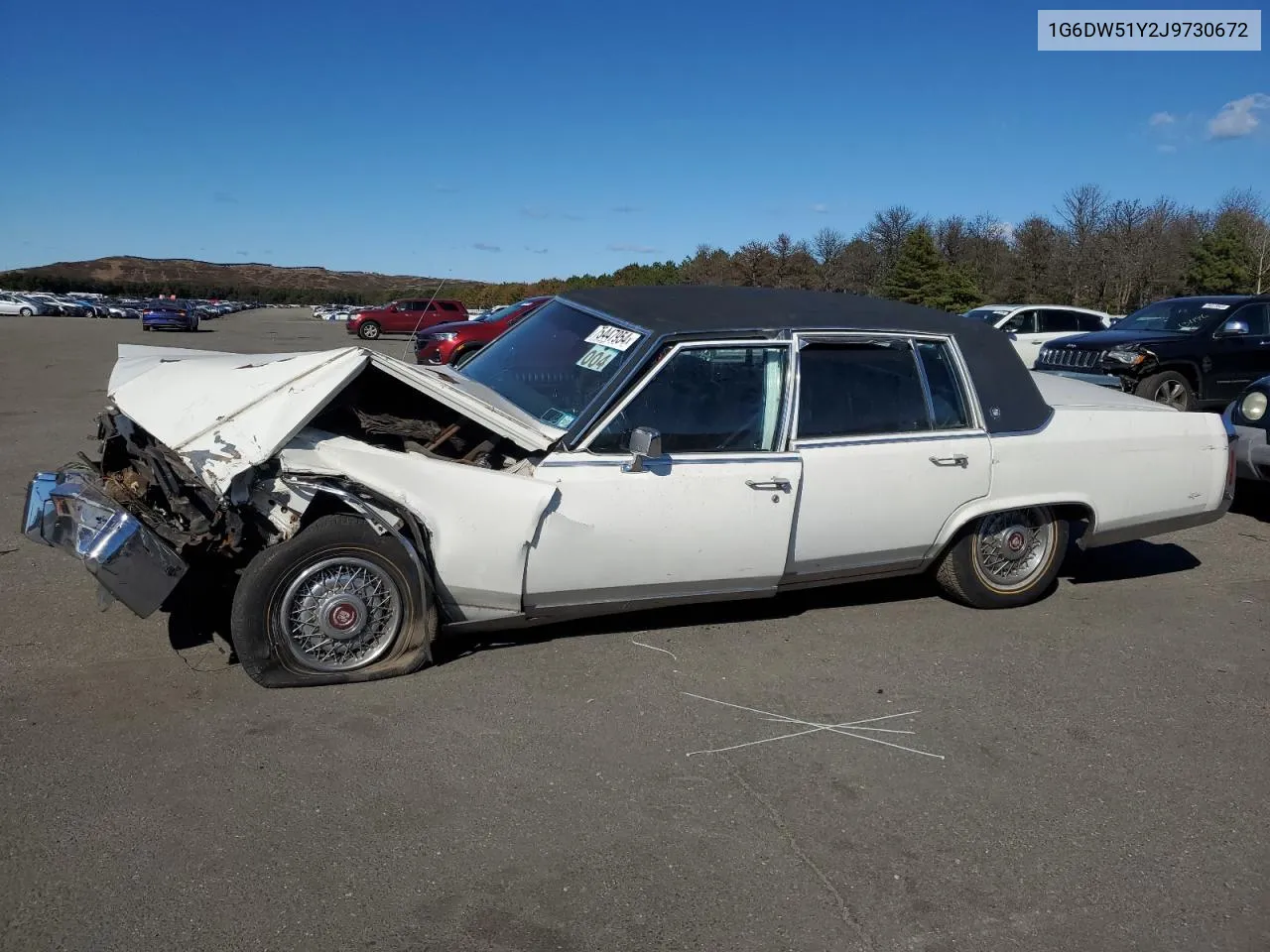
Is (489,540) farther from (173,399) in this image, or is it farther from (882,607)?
(882,607)

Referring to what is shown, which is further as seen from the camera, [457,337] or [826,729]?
[457,337]

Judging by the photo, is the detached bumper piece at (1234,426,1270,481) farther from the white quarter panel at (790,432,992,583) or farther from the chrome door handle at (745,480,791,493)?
the chrome door handle at (745,480,791,493)

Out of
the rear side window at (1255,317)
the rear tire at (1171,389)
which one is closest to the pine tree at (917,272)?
the rear side window at (1255,317)

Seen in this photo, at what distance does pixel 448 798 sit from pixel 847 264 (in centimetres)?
3978

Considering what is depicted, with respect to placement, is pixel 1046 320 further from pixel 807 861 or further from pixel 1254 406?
pixel 807 861

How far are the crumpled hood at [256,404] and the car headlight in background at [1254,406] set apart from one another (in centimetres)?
625

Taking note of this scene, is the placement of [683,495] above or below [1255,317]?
below

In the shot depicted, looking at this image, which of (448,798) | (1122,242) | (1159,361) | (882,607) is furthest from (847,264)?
(448,798)

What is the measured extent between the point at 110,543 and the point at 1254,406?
26.3 ft

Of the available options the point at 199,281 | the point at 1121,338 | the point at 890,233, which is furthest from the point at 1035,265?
the point at 199,281

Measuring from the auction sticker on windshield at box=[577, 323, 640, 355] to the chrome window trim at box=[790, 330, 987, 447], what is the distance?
78 centimetres

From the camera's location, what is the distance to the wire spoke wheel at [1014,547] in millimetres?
5234

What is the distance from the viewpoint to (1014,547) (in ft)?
17.5

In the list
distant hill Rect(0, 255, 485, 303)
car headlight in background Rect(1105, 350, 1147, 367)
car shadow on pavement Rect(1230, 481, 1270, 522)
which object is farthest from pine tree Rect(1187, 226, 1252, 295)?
distant hill Rect(0, 255, 485, 303)
